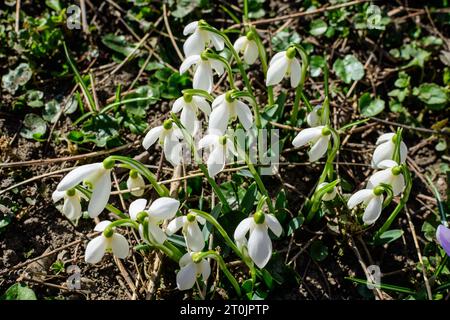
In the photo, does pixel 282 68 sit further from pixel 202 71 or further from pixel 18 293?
pixel 18 293

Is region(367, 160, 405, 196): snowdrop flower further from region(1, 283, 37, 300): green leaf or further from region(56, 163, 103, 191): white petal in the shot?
region(1, 283, 37, 300): green leaf

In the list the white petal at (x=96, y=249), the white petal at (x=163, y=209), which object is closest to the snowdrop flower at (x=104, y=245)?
the white petal at (x=96, y=249)

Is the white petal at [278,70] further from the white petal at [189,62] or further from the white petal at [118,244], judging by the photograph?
the white petal at [118,244]

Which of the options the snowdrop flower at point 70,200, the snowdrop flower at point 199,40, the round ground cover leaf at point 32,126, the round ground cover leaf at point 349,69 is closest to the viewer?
the snowdrop flower at point 70,200

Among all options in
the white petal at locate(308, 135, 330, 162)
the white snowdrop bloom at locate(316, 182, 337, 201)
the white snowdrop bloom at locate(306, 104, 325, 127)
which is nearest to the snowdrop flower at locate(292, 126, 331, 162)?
the white petal at locate(308, 135, 330, 162)

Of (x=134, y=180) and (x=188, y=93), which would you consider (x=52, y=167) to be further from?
(x=188, y=93)
